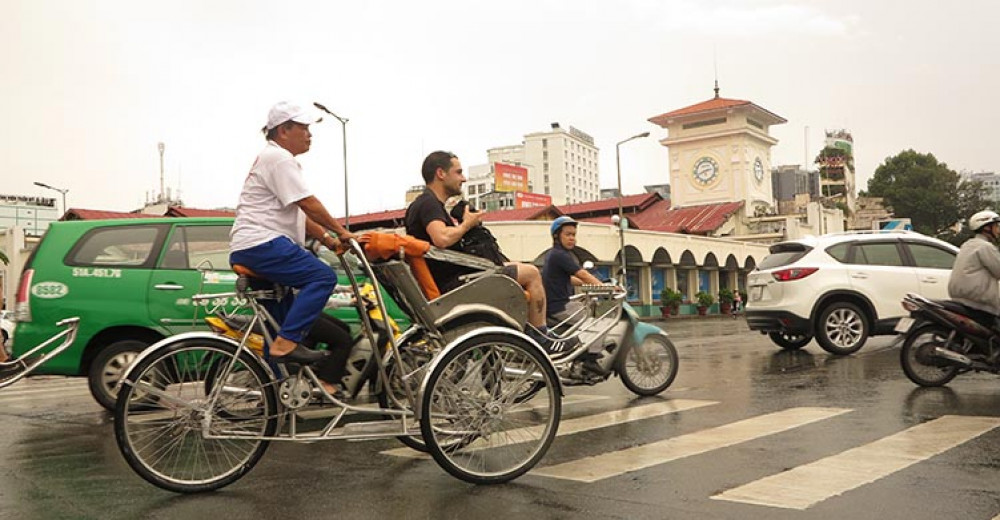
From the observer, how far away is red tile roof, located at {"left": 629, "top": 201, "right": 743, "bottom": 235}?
5966 cm

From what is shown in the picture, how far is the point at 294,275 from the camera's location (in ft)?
14.9

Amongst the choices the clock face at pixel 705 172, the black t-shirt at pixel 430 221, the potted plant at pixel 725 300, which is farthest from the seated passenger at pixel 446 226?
the clock face at pixel 705 172

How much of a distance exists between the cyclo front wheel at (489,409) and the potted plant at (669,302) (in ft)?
129

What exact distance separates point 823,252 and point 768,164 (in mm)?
67036

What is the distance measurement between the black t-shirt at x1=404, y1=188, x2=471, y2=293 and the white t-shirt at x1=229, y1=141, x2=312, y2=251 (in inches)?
33.5

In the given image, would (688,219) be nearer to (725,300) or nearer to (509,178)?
(725,300)

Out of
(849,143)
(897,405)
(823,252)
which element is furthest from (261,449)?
(849,143)

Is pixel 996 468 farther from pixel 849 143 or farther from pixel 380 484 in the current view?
pixel 849 143

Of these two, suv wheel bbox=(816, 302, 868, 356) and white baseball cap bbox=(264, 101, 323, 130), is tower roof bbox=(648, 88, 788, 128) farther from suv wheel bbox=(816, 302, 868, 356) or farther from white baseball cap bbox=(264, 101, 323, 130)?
white baseball cap bbox=(264, 101, 323, 130)

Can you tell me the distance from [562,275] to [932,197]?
88989mm

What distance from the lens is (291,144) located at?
479 cm

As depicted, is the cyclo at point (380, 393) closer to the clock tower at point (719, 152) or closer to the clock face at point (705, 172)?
the clock tower at point (719, 152)

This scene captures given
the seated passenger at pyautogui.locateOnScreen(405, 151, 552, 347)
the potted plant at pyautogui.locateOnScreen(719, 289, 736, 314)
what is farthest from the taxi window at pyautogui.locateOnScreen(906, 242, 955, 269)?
the potted plant at pyautogui.locateOnScreen(719, 289, 736, 314)

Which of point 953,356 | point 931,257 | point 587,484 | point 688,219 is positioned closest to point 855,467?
point 587,484
